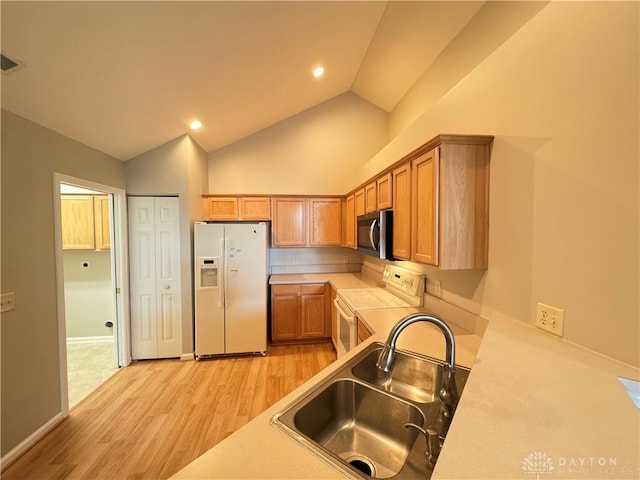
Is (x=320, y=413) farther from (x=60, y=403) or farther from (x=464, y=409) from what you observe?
(x=60, y=403)

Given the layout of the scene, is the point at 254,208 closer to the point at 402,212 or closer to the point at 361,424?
the point at 402,212

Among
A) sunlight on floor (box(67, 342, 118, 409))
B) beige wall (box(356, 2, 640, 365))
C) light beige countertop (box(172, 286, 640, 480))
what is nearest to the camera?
light beige countertop (box(172, 286, 640, 480))

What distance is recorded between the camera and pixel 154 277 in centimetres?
306

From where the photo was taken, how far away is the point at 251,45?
2070 mm

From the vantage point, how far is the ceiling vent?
1370 millimetres

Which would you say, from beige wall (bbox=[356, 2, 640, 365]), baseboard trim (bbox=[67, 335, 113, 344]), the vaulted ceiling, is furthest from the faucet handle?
baseboard trim (bbox=[67, 335, 113, 344])

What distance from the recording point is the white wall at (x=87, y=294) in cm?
359

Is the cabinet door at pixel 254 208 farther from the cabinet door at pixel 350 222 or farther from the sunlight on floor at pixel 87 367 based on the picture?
the sunlight on floor at pixel 87 367

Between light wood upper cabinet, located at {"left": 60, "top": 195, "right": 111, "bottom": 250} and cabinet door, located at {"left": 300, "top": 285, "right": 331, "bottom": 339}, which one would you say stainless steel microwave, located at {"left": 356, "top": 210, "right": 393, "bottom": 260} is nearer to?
cabinet door, located at {"left": 300, "top": 285, "right": 331, "bottom": 339}

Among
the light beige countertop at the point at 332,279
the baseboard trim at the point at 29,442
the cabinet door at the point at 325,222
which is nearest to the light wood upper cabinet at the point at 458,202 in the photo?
the light beige countertop at the point at 332,279

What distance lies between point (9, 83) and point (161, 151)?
4.98ft

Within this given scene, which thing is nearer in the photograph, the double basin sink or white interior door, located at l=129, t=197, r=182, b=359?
the double basin sink

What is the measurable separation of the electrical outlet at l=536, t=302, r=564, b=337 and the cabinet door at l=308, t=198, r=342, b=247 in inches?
110

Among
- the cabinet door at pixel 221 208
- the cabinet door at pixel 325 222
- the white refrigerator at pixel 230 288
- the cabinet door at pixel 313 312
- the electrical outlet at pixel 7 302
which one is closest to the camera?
the electrical outlet at pixel 7 302
